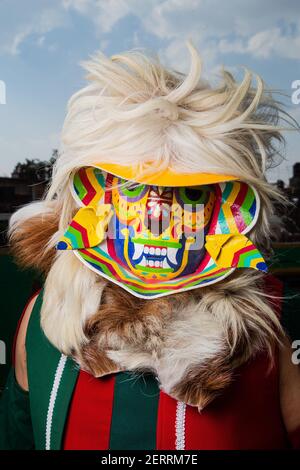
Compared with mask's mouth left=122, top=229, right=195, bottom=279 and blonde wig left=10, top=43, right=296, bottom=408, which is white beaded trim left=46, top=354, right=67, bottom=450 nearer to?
blonde wig left=10, top=43, right=296, bottom=408

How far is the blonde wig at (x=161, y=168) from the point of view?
31.7 inches

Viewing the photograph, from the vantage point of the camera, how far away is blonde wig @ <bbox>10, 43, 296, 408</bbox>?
81cm

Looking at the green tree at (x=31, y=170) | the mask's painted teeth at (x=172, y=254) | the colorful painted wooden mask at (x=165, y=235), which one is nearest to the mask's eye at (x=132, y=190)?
the colorful painted wooden mask at (x=165, y=235)

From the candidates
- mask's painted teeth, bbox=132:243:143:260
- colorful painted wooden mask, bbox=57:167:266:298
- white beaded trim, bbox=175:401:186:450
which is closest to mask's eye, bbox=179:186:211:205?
colorful painted wooden mask, bbox=57:167:266:298

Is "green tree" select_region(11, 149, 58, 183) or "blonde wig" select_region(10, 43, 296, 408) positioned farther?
"green tree" select_region(11, 149, 58, 183)

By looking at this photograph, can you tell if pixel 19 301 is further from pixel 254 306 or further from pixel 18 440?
pixel 254 306

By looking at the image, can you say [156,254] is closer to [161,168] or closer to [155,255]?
[155,255]

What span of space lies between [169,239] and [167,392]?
0.25 meters

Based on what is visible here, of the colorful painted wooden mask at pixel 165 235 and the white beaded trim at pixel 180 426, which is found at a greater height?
the colorful painted wooden mask at pixel 165 235

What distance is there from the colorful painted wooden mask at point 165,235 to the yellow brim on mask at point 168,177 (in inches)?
1.4

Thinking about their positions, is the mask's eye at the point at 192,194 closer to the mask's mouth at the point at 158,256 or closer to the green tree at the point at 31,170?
the mask's mouth at the point at 158,256

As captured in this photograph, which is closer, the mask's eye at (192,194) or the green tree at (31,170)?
the mask's eye at (192,194)

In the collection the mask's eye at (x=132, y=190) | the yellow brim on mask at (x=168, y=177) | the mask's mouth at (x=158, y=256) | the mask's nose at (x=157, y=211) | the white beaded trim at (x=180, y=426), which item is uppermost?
the yellow brim on mask at (x=168, y=177)

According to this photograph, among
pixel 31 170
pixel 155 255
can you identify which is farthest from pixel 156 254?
pixel 31 170
